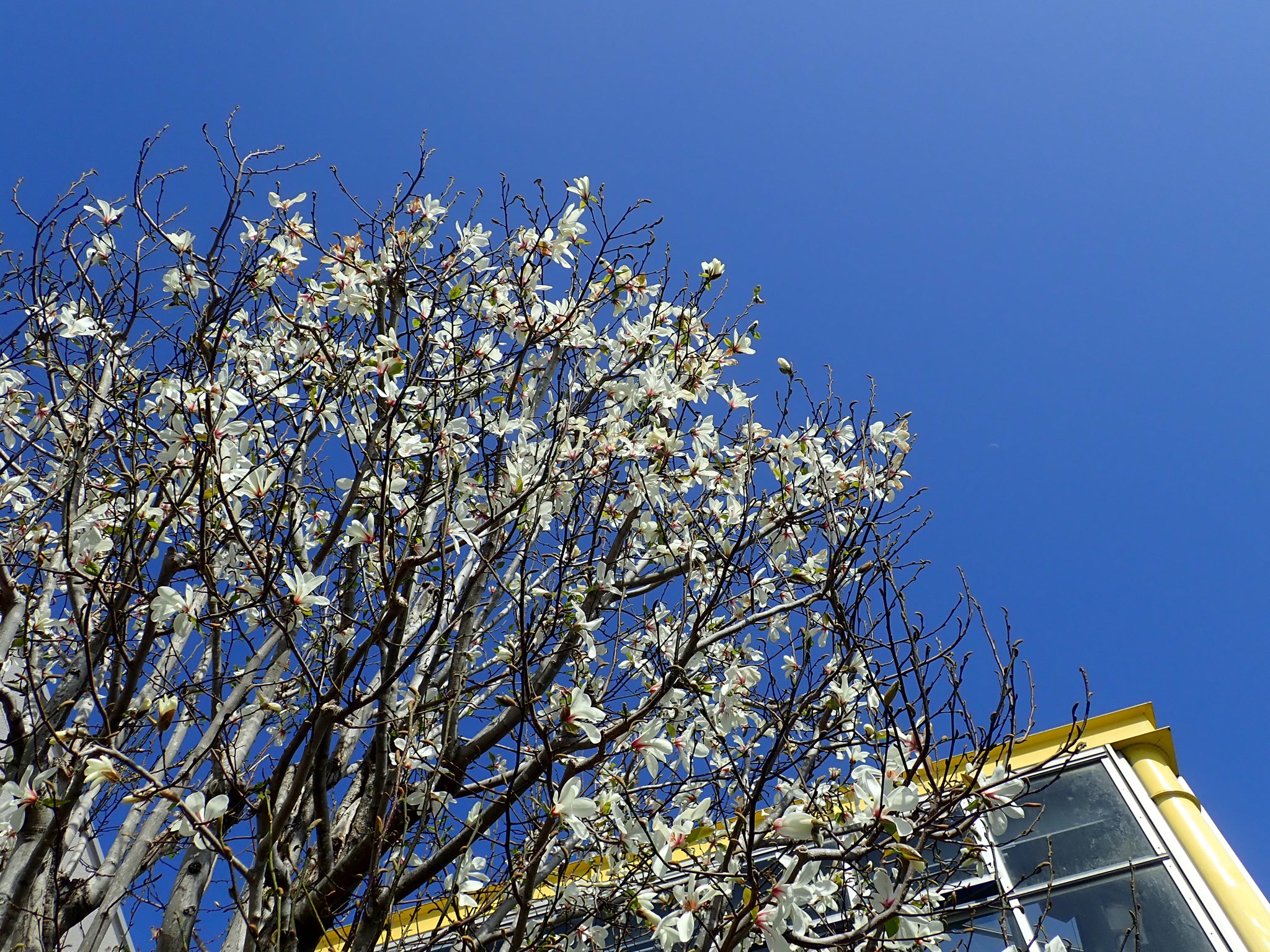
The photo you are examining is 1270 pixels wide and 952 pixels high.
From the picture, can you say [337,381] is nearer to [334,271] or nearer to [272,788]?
[334,271]

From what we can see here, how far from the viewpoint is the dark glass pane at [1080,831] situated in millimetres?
5562

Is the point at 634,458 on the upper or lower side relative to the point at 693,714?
upper

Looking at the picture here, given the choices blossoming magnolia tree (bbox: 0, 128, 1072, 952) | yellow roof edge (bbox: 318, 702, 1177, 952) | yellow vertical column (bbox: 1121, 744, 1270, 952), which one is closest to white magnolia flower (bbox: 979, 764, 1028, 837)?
blossoming magnolia tree (bbox: 0, 128, 1072, 952)

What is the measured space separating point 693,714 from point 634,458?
4.34 ft

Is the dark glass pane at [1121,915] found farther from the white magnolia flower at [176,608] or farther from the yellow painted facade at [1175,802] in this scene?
the white magnolia flower at [176,608]

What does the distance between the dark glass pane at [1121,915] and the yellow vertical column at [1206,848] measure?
0.22 metres

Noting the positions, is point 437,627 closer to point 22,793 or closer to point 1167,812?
point 22,793

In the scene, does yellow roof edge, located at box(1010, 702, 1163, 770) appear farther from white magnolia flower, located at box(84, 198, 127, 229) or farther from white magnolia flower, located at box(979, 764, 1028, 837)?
white magnolia flower, located at box(84, 198, 127, 229)

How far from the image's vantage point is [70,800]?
2.10 meters

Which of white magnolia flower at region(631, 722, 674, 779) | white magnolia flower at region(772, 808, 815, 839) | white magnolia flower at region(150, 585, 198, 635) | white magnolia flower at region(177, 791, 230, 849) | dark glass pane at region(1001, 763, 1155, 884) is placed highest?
dark glass pane at region(1001, 763, 1155, 884)

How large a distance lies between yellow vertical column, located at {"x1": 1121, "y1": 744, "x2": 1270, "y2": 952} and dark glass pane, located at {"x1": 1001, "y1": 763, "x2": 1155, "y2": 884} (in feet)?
0.82

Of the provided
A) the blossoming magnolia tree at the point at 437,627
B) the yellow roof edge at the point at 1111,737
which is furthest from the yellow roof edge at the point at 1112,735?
the blossoming magnolia tree at the point at 437,627

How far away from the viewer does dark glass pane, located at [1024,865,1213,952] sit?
16.1 feet

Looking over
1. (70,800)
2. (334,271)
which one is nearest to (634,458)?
(334,271)
